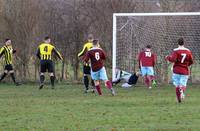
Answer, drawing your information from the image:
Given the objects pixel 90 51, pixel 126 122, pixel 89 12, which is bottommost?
pixel 126 122

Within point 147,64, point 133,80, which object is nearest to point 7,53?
point 133,80

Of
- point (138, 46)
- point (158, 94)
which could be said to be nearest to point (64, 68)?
point (138, 46)

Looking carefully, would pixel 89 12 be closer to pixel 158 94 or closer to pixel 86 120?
pixel 158 94

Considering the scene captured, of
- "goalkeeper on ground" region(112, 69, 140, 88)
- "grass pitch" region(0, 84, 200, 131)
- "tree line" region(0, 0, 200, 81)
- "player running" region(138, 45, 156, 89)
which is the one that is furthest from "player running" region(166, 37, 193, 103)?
"tree line" region(0, 0, 200, 81)

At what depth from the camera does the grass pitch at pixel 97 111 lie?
39.7 feet

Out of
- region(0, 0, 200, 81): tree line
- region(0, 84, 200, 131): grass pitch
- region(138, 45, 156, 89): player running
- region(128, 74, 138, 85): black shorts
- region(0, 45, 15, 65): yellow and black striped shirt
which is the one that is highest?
region(0, 0, 200, 81): tree line

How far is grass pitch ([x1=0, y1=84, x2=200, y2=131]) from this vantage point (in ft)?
39.7

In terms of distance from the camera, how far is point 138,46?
25.4 m

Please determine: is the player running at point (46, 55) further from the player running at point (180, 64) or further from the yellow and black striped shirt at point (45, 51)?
the player running at point (180, 64)

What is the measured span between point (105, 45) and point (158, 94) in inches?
289

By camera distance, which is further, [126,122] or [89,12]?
[89,12]

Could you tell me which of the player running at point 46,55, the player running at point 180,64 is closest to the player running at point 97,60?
the player running at point 180,64

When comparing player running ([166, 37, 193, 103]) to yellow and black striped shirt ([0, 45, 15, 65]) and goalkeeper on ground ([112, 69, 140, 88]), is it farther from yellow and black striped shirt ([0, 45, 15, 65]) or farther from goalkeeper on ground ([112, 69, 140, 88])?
yellow and black striped shirt ([0, 45, 15, 65])

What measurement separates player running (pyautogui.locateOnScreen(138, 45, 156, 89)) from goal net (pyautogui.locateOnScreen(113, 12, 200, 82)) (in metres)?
1.65
